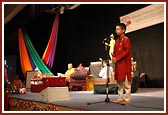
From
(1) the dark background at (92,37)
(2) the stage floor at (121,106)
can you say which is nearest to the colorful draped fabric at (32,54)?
(1) the dark background at (92,37)

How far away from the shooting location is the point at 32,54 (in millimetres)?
5562

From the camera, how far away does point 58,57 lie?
737 cm

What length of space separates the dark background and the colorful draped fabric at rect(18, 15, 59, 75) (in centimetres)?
13

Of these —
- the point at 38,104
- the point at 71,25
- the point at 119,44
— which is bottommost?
the point at 38,104

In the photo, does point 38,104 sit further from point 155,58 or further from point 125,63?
point 155,58

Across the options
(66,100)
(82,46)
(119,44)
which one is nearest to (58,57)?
(82,46)

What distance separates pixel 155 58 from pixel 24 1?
3670 mm

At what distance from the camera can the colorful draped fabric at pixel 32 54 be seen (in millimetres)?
4969

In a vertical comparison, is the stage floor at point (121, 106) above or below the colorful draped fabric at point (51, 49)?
below

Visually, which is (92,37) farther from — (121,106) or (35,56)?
(121,106)

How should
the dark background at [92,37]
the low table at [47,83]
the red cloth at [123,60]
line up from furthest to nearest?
the dark background at [92,37] < the low table at [47,83] < the red cloth at [123,60]

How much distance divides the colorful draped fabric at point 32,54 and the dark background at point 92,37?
0.13 m

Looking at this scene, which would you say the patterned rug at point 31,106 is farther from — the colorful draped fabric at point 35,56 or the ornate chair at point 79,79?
the ornate chair at point 79,79

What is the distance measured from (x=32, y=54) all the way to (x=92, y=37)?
77.3 inches
